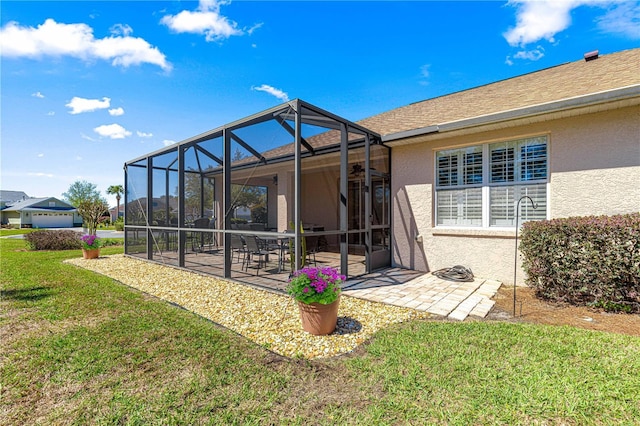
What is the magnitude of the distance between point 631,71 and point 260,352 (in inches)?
341

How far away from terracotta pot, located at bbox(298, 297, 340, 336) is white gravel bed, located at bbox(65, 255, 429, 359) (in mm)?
91

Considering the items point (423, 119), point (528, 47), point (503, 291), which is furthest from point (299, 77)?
point (503, 291)

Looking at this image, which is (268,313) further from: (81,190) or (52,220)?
(81,190)

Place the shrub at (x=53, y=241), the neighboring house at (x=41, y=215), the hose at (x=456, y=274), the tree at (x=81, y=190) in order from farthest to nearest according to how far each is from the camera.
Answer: the tree at (x=81, y=190) < the neighboring house at (x=41, y=215) < the shrub at (x=53, y=241) < the hose at (x=456, y=274)

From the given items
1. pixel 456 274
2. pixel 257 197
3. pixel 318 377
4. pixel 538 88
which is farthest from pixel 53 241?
pixel 538 88

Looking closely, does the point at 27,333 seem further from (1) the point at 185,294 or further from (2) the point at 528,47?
(2) the point at 528,47

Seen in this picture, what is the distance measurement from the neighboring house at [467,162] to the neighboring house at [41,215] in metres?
50.7

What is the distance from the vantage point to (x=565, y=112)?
5.20 meters

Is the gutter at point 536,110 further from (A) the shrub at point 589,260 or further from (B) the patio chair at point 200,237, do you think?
→ (B) the patio chair at point 200,237

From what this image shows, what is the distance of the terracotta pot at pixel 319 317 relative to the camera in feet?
12.0

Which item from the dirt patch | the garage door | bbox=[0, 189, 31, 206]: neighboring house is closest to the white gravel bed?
the dirt patch

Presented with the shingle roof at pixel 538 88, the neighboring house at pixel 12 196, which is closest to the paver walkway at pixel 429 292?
the shingle roof at pixel 538 88

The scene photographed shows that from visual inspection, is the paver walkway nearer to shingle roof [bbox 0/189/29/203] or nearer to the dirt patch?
the dirt patch

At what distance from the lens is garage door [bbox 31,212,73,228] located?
42900 millimetres
